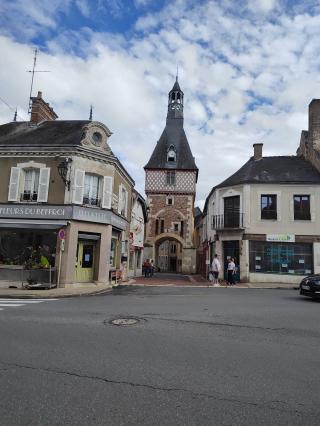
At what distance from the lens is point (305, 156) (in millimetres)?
24984

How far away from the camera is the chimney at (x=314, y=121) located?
2348 cm

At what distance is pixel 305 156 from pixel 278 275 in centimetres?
940

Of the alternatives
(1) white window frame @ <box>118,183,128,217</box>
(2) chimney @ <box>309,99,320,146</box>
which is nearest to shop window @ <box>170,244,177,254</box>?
(2) chimney @ <box>309,99,320,146</box>

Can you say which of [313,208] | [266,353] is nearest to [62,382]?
[266,353]

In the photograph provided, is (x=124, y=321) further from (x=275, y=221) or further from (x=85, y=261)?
(x=275, y=221)

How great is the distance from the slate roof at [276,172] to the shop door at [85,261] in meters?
11.3

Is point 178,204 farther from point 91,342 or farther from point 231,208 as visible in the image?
point 91,342

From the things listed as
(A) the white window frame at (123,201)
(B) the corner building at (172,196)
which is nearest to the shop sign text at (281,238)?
(A) the white window frame at (123,201)

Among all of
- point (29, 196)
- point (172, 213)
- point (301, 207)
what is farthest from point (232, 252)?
point (172, 213)

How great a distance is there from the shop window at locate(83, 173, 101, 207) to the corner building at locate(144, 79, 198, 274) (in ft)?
70.7

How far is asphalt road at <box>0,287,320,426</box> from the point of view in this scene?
3291 mm

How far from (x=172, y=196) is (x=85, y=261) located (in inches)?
975

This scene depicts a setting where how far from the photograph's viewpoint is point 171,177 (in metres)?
41.3

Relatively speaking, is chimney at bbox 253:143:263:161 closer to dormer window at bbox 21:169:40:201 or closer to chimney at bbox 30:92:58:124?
chimney at bbox 30:92:58:124
